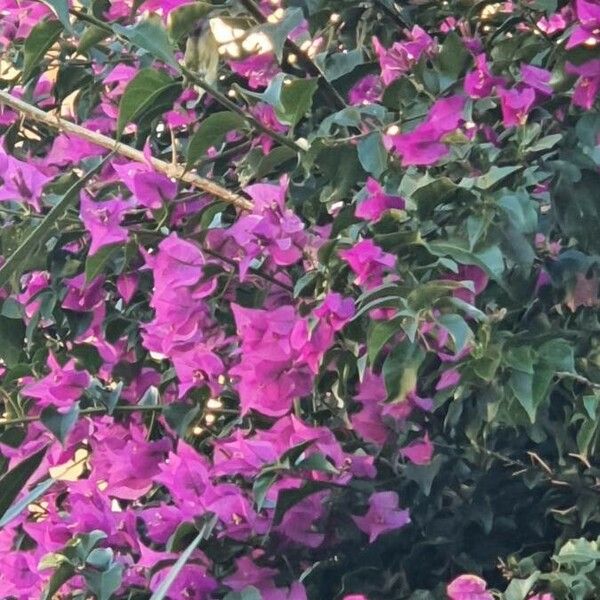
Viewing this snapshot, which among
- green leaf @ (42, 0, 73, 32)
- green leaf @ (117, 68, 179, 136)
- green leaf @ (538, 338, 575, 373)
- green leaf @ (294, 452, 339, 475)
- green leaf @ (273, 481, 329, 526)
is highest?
green leaf @ (42, 0, 73, 32)

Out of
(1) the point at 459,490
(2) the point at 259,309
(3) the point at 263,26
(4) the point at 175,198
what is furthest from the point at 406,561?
(3) the point at 263,26

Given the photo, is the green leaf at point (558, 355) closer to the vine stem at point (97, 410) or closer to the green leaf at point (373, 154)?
the green leaf at point (373, 154)

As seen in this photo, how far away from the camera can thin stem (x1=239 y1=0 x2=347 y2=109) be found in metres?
1.04

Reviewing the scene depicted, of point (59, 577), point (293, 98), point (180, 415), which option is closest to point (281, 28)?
point (293, 98)

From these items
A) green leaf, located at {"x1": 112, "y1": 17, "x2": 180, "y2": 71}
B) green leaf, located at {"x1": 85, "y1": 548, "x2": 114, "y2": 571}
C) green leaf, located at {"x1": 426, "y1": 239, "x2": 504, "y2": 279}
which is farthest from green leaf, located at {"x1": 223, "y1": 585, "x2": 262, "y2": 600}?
green leaf, located at {"x1": 112, "y1": 17, "x2": 180, "y2": 71}

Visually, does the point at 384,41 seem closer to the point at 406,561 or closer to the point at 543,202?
the point at 543,202

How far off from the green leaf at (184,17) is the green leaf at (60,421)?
0.33m

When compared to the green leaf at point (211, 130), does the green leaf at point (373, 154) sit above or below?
below

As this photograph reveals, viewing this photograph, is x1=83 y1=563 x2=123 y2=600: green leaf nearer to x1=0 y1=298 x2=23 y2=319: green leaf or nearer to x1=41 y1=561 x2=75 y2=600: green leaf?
x1=41 y1=561 x2=75 y2=600: green leaf

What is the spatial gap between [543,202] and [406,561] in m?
0.37

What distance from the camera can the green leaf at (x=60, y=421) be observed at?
99 centimetres

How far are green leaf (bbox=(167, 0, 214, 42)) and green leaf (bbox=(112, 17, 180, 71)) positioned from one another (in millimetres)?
26

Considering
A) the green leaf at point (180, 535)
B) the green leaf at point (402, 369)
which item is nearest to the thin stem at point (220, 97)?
the green leaf at point (402, 369)

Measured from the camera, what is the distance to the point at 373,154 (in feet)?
3.23
